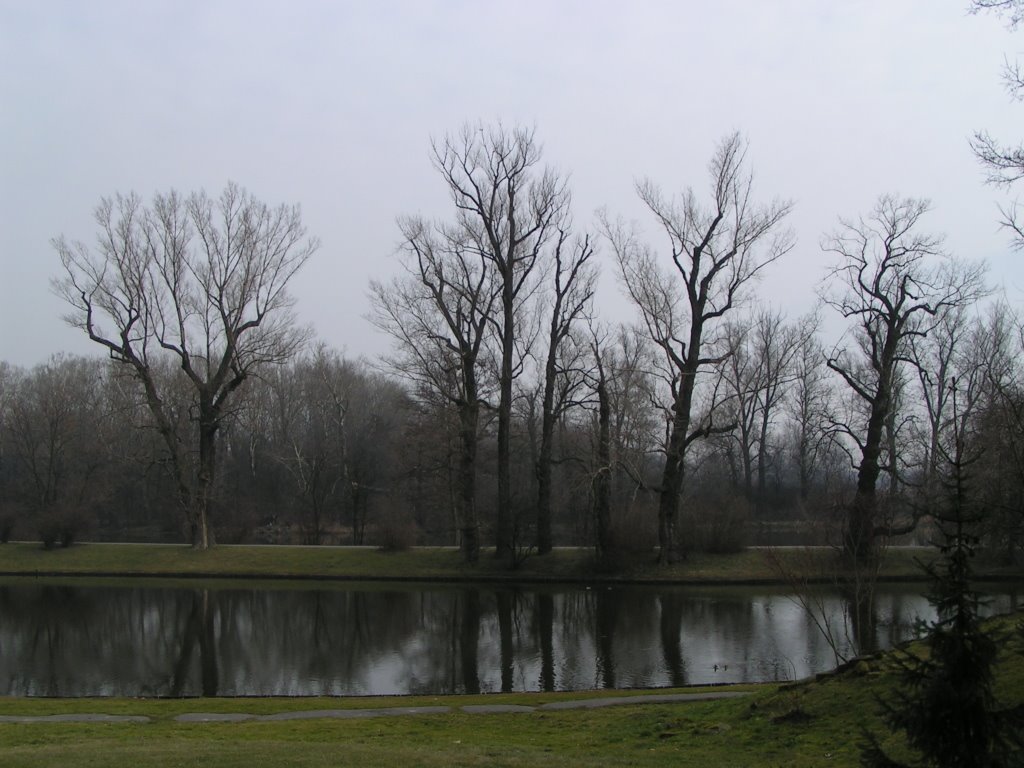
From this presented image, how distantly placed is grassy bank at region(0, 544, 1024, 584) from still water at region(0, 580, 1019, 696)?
2.00m

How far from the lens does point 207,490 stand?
3909 cm

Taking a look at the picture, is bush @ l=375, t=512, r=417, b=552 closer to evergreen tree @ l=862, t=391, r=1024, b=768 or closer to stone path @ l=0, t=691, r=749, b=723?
stone path @ l=0, t=691, r=749, b=723

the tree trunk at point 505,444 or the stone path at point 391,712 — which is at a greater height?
the tree trunk at point 505,444

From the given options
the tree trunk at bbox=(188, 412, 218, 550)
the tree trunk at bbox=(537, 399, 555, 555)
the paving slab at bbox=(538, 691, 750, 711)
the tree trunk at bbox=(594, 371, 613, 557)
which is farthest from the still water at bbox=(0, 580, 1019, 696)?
the tree trunk at bbox=(188, 412, 218, 550)

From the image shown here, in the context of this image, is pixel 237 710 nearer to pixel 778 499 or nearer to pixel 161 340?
pixel 161 340

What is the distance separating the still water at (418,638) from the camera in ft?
55.3

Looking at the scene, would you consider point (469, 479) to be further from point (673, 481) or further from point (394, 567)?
point (673, 481)

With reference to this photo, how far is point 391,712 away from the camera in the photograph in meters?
12.8

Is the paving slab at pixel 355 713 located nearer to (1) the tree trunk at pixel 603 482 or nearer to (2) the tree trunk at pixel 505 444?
(1) the tree trunk at pixel 603 482

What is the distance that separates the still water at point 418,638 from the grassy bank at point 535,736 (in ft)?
9.31

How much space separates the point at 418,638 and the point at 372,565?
1461cm

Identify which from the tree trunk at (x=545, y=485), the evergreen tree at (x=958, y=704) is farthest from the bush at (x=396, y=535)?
the evergreen tree at (x=958, y=704)

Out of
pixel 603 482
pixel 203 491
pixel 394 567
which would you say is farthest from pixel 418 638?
pixel 203 491

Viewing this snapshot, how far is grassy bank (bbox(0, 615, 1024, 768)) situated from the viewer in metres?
8.34
